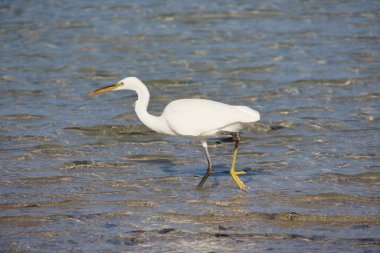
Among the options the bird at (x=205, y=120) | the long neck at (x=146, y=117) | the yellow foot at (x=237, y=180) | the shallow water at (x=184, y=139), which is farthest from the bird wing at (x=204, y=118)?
the shallow water at (x=184, y=139)

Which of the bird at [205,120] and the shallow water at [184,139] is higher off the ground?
the bird at [205,120]

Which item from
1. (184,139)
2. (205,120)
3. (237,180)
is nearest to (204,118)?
(205,120)

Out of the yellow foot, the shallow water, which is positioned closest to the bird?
the yellow foot

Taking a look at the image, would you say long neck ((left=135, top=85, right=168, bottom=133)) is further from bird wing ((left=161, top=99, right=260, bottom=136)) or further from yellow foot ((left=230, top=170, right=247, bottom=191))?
yellow foot ((left=230, top=170, right=247, bottom=191))

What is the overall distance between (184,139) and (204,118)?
212 centimetres

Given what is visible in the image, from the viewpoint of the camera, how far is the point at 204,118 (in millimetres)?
7852

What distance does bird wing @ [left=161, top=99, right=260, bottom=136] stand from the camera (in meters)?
7.80

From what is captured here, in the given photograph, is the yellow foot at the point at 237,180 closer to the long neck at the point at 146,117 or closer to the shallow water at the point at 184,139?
the shallow water at the point at 184,139

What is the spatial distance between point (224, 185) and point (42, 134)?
3042 millimetres

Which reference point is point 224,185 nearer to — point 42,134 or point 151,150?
point 151,150

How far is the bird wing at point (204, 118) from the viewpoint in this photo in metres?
7.80

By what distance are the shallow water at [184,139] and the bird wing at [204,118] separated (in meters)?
0.64

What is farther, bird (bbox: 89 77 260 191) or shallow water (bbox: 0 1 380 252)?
bird (bbox: 89 77 260 191)

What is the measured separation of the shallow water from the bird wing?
0.64 meters
